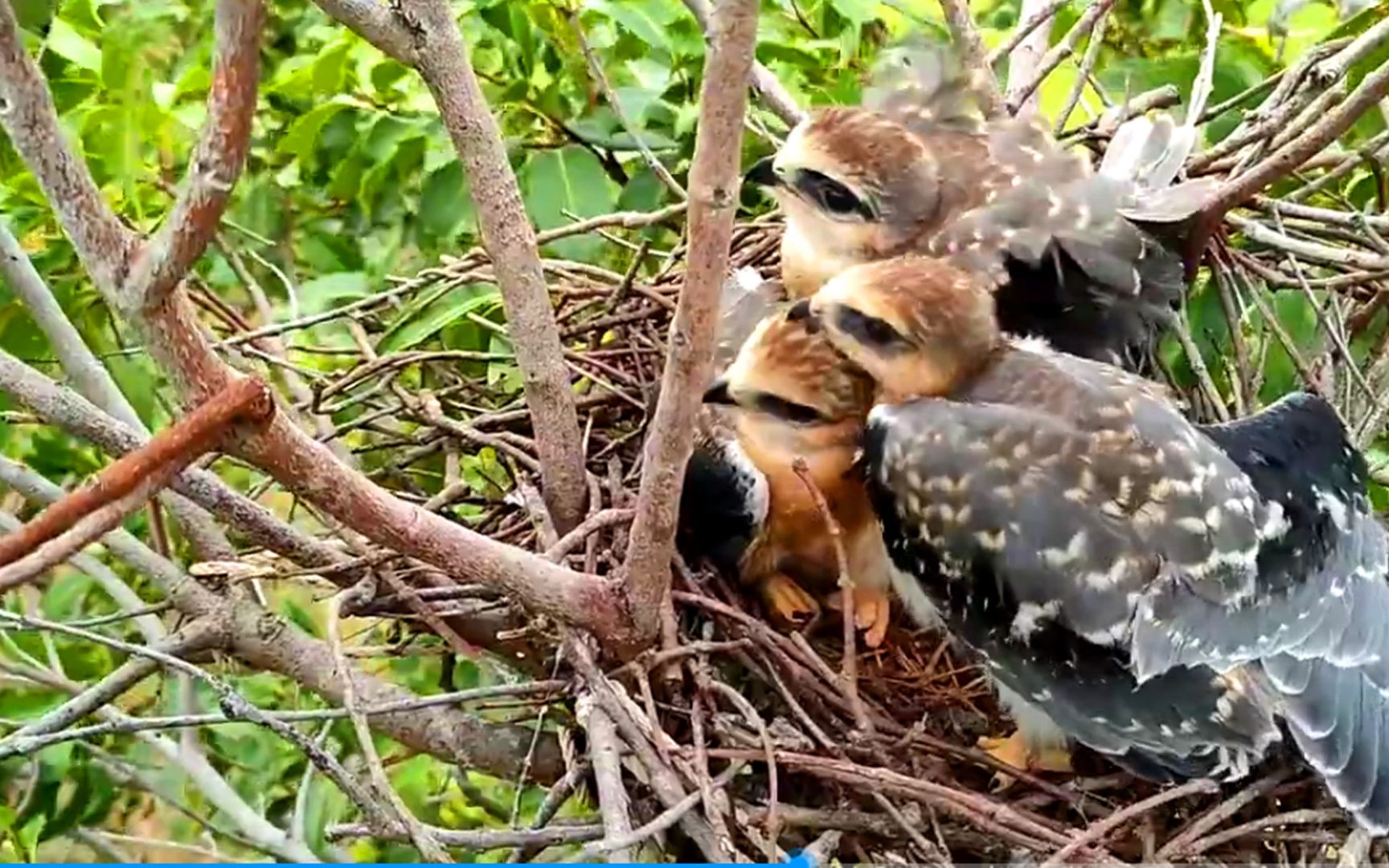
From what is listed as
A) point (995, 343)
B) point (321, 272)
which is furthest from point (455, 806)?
point (995, 343)

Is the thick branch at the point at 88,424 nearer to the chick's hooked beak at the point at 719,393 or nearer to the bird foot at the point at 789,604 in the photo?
the chick's hooked beak at the point at 719,393

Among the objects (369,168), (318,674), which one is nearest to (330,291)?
(369,168)

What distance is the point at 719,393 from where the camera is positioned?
180cm

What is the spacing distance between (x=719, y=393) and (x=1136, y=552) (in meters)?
0.47

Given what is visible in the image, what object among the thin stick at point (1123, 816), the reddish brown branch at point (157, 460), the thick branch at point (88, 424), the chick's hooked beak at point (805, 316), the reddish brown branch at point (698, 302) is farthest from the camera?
the chick's hooked beak at point (805, 316)

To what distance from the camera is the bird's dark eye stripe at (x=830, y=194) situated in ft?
6.16

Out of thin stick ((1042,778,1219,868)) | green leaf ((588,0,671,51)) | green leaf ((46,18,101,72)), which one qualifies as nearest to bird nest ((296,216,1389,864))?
thin stick ((1042,778,1219,868))

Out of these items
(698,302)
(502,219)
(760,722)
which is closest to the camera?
(698,302)

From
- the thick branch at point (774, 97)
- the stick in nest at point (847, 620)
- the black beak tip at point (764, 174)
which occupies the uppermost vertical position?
the thick branch at point (774, 97)

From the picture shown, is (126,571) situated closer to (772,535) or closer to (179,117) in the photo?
(179,117)

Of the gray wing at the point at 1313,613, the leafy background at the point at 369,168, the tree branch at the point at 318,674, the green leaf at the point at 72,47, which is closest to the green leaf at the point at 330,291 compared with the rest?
the leafy background at the point at 369,168

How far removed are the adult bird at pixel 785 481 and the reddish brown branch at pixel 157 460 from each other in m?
0.81

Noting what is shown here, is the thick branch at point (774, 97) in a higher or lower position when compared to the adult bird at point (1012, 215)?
higher

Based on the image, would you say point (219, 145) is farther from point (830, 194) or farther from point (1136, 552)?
point (830, 194)
